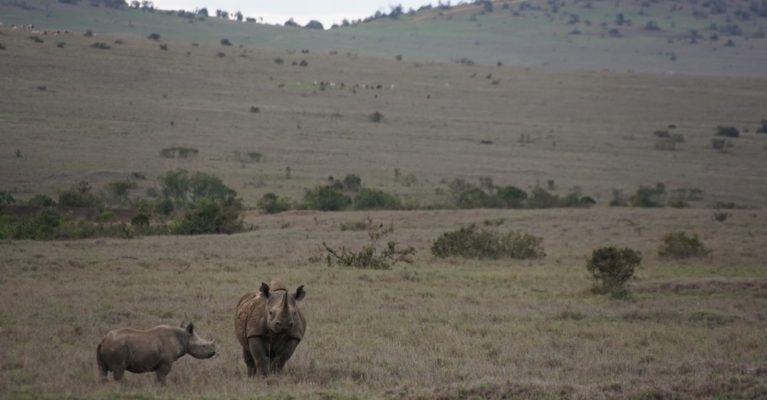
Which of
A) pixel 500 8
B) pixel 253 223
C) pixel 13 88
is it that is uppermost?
pixel 500 8

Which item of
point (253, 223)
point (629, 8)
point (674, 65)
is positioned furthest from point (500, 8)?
point (253, 223)

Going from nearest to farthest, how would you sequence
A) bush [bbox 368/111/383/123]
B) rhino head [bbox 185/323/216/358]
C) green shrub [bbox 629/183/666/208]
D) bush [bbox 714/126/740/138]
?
rhino head [bbox 185/323/216/358] < green shrub [bbox 629/183/666/208] < bush [bbox 714/126/740/138] < bush [bbox 368/111/383/123]

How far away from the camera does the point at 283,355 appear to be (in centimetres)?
1048

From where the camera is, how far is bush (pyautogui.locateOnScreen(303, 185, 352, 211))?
3700 cm

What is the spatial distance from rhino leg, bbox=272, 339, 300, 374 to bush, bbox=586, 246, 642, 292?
939 cm

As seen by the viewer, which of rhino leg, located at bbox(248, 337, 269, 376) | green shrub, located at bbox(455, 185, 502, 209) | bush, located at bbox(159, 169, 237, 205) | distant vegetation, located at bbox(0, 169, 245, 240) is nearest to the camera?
rhino leg, located at bbox(248, 337, 269, 376)

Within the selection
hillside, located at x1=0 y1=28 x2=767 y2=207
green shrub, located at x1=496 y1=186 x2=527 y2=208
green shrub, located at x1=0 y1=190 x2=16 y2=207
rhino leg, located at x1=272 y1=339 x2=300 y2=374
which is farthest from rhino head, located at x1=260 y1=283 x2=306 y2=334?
hillside, located at x1=0 y1=28 x2=767 y2=207

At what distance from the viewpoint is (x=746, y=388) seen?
967 centimetres

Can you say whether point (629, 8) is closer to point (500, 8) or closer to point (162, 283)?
point (500, 8)

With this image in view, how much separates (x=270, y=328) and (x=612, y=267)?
10600 millimetres

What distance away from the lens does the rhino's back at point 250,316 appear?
10305 millimetres

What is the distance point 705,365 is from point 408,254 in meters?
13.7

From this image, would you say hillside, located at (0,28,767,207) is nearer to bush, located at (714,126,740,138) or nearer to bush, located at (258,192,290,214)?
bush, located at (714,126,740,138)

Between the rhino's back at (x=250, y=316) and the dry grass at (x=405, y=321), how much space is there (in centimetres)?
51
